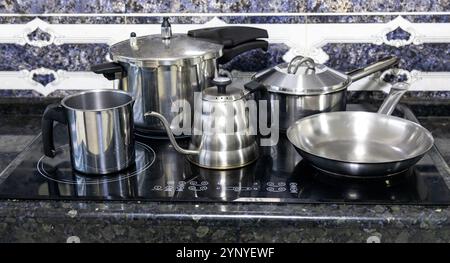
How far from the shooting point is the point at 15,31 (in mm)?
1303

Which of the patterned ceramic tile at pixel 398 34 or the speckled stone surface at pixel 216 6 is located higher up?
the speckled stone surface at pixel 216 6

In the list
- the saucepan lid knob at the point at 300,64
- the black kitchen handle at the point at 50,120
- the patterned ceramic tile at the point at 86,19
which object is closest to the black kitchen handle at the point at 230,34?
the saucepan lid knob at the point at 300,64

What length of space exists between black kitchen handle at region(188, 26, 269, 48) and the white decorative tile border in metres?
0.08

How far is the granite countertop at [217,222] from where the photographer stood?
0.83 meters

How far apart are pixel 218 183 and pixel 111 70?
0.31 meters

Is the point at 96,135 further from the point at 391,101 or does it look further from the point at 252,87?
the point at 391,101

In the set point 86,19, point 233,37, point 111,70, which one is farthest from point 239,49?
point 86,19

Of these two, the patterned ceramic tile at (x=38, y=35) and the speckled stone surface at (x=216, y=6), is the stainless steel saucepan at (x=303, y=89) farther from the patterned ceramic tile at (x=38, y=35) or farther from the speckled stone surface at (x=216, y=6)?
the patterned ceramic tile at (x=38, y=35)

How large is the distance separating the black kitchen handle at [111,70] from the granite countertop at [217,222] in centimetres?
28

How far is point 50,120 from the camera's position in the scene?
3.26 feet

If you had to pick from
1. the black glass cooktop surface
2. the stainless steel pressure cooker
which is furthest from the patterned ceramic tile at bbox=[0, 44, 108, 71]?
the black glass cooktop surface

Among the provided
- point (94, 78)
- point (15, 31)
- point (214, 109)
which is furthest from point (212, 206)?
point (15, 31)

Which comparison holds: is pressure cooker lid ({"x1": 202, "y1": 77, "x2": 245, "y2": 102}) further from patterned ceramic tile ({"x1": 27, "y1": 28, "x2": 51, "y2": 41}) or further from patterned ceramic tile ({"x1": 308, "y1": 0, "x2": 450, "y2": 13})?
patterned ceramic tile ({"x1": 27, "y1": 28, "x2": 51, "y2": 41})

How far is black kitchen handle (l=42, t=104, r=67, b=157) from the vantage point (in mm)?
979
